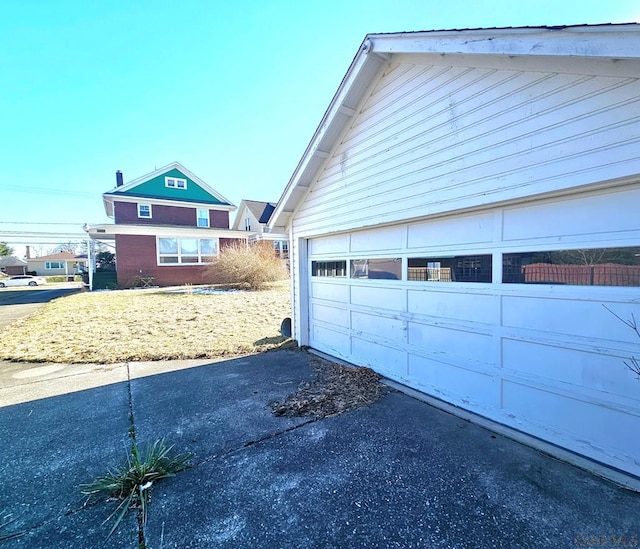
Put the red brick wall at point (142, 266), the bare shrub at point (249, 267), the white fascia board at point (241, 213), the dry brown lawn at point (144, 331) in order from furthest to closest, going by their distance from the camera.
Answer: the white fascia board at point (241, 213)
the red brick wall at point (142, 266)
the bare shrub at point (249, 267)
the dry brown lawn at point (144, 331)

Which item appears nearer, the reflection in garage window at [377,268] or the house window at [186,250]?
the reflection in garage window at [377,268]

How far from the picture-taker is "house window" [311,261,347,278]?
5.29 m

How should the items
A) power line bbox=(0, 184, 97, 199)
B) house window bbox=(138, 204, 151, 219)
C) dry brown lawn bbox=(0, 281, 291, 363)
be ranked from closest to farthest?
dry brown lawn bbox=(0, 281, 291, 363) < house window bbox=(138, 204, 151, 219) < power line bbox=(0, 184, 97, 199)

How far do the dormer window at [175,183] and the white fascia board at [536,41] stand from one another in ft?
72.4

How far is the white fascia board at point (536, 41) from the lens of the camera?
192 centimetres

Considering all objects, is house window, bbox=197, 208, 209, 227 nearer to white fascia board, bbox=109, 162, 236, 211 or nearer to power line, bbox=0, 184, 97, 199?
white fascia board, bbox=109, 162, 236, 211

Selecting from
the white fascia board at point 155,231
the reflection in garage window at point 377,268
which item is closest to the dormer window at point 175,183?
the white fascia board at point 155,231

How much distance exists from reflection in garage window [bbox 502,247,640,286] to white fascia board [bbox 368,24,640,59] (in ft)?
4.54

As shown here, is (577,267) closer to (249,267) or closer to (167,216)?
(249,267)

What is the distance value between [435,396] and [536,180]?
2737 millimetres

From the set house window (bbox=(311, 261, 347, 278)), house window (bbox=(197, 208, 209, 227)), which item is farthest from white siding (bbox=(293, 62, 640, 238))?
house window (bbox=(197, 208, 209, 227))

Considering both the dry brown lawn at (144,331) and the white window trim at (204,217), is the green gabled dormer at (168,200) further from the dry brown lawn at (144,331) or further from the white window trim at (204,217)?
the dry brown lawn at (144,331)

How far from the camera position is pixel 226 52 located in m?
8.35

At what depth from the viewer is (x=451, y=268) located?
3.47m
